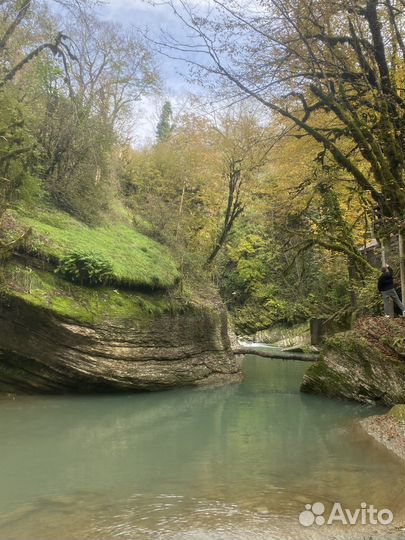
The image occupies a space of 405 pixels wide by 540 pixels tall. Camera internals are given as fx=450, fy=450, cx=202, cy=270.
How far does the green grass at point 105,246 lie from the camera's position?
482 inches

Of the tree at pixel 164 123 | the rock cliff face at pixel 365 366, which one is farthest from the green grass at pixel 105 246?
the tree at pixel 164 123

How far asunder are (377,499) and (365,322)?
7627 mm

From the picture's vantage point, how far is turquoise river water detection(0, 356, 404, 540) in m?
4.38

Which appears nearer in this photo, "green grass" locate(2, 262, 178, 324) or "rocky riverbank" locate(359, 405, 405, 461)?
"rocky riverbank" locate(359, 405, 405, 461)

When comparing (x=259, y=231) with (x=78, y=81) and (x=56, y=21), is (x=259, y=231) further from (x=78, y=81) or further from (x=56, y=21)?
(x=56, y=21)

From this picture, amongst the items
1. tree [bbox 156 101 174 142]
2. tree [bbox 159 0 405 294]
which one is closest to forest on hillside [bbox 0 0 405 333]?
tree [bbox 159 0 405 294]

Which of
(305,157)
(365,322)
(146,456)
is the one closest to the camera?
(146,456)

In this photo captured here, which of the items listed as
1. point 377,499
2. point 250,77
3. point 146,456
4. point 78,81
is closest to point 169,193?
point 78,81

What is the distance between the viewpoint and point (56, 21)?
15.0 meters

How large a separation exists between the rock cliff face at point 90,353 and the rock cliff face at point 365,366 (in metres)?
4.07

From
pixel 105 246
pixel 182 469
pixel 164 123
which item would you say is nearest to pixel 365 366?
pixel 182 469

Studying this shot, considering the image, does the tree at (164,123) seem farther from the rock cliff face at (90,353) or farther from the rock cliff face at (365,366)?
the rock cliff face at (365,366)

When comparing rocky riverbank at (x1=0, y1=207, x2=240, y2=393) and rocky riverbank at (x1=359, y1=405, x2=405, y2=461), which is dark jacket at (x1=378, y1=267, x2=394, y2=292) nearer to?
rocky riverbank at (x1=359, y1=405, x2=405, y2=461)

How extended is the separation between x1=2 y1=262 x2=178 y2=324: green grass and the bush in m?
0.22
